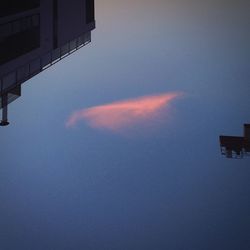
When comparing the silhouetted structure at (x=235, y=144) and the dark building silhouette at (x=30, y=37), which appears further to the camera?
the silhouetted structure at (x=235, y=144)

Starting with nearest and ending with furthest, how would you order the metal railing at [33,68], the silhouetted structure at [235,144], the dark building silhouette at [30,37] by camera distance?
1. the dark building silhouette at [30,37]
2. the metal railing at [33,68]
3. the silhouetted structure at [235,144]

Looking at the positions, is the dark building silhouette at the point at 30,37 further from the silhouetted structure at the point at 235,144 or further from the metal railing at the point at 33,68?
the silhouetted structure at the point at 235,144

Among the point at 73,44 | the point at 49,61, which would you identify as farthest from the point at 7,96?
the point at 73,44

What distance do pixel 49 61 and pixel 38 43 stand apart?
147 inches

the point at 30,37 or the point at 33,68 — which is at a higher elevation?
the point at 30,37

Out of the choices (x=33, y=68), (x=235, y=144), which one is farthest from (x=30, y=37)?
(x=235, y=144)

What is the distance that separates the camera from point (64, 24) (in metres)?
32.8

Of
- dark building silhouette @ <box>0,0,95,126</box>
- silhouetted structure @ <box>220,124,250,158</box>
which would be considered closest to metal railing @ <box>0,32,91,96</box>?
dark building silhouette @ <box>0,0,95,126</box>

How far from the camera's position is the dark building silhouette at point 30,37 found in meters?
23.6

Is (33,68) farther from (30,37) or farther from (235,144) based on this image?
(235,144)

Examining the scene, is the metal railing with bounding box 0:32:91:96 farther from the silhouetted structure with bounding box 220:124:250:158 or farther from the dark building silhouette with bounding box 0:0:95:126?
the silhouetted structure with bounding box 220:124:250:158

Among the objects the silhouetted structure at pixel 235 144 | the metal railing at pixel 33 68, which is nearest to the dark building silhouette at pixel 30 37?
the metal railing at pixel 33 68

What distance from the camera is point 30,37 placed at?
2733 cm

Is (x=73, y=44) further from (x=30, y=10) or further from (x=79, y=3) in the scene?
(x=30, y=10)
